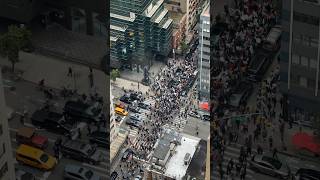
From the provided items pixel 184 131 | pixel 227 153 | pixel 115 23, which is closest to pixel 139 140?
pixel 184 131

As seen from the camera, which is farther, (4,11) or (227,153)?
(227,153)

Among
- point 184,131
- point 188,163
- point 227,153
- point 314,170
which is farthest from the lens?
point 184,131

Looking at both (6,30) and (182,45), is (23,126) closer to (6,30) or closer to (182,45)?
(6,30)

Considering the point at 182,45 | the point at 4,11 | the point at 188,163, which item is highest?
the point at 4,11

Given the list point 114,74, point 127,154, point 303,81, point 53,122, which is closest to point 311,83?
point 303,81

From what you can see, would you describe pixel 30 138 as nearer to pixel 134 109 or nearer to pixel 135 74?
pixel 134 109

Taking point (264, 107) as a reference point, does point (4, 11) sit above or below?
above

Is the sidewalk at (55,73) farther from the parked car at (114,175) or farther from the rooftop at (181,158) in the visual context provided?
the rooftop at (181,158)

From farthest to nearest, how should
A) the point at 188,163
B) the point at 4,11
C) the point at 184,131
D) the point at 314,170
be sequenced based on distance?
the point at 184,131 < the point at 188,163 < the point at 314,170 < the point at 4,11
